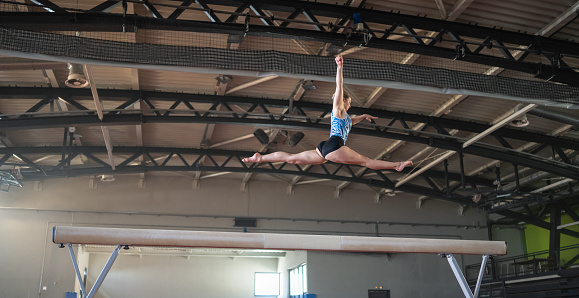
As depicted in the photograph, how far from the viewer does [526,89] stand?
26.5 feet

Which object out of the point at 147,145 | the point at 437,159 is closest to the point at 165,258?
the point at 147,145

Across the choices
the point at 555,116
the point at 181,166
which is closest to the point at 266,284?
the point at 181,166

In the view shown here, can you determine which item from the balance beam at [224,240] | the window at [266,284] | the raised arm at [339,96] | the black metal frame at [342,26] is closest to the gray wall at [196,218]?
the window at [266,284]

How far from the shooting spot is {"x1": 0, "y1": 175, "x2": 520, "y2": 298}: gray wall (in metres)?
17.8

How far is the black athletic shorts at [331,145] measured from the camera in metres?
6.03

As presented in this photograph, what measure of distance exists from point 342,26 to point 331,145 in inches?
117

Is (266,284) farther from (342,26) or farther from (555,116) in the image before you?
(342,26)

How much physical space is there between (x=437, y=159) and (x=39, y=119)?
39.1ft

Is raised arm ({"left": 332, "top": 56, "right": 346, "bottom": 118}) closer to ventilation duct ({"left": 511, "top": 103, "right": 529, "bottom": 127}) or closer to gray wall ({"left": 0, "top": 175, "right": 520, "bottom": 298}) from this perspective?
ventilation duct ({"left": 511, "top": 103, "right": 529, "bottom": 127})

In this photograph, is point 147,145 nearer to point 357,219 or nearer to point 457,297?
point 357,219

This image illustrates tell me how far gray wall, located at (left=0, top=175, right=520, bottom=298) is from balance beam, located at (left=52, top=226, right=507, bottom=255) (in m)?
13.4

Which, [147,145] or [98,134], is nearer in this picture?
[98,134]

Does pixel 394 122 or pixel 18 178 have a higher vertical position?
pixel 394 122

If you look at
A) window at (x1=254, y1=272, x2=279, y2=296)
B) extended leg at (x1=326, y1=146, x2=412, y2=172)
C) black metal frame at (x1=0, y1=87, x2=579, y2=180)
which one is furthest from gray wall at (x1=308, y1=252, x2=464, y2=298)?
extended leg at (x1=326, y1=146, x2=412, y2=172)
